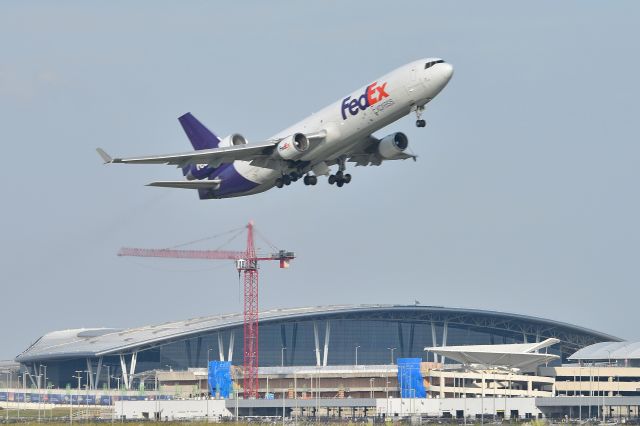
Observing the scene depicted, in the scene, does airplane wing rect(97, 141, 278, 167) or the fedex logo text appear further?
airplane wing rect(97, 141, 278, 167)

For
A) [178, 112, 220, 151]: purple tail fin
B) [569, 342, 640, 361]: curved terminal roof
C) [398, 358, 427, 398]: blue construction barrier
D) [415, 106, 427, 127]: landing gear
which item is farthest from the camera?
[569, 342, 640, 361]: curved terminal roof

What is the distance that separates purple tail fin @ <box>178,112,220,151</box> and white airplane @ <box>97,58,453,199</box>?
141 inches

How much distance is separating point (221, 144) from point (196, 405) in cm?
5904

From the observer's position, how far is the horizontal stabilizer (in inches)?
3733

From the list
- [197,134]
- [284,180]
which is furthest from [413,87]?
[197,134]

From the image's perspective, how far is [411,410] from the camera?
14038 centimetres

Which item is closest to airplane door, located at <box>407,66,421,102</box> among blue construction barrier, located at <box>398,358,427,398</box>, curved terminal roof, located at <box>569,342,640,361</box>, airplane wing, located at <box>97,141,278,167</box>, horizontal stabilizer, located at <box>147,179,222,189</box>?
airplane wing, located at <box>97,141,278,167</box>

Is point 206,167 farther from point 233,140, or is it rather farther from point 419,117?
point 419,117

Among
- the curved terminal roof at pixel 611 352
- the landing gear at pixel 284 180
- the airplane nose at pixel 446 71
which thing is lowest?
the curved terminal roof at pixel 611 352

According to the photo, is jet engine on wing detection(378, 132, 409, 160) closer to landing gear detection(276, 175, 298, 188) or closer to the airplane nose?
landing gear detection(276, 175, 298, 188)

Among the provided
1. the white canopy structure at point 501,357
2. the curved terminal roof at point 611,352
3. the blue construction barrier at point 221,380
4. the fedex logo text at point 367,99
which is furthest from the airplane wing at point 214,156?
the curved terminal roof at point 611,352

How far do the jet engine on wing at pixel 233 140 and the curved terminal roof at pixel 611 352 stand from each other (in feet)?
314

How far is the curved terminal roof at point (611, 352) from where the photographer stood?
177 meters

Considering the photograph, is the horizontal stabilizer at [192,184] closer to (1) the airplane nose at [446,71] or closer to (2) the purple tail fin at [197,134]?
(2) the purple tail fin at [197,134]
